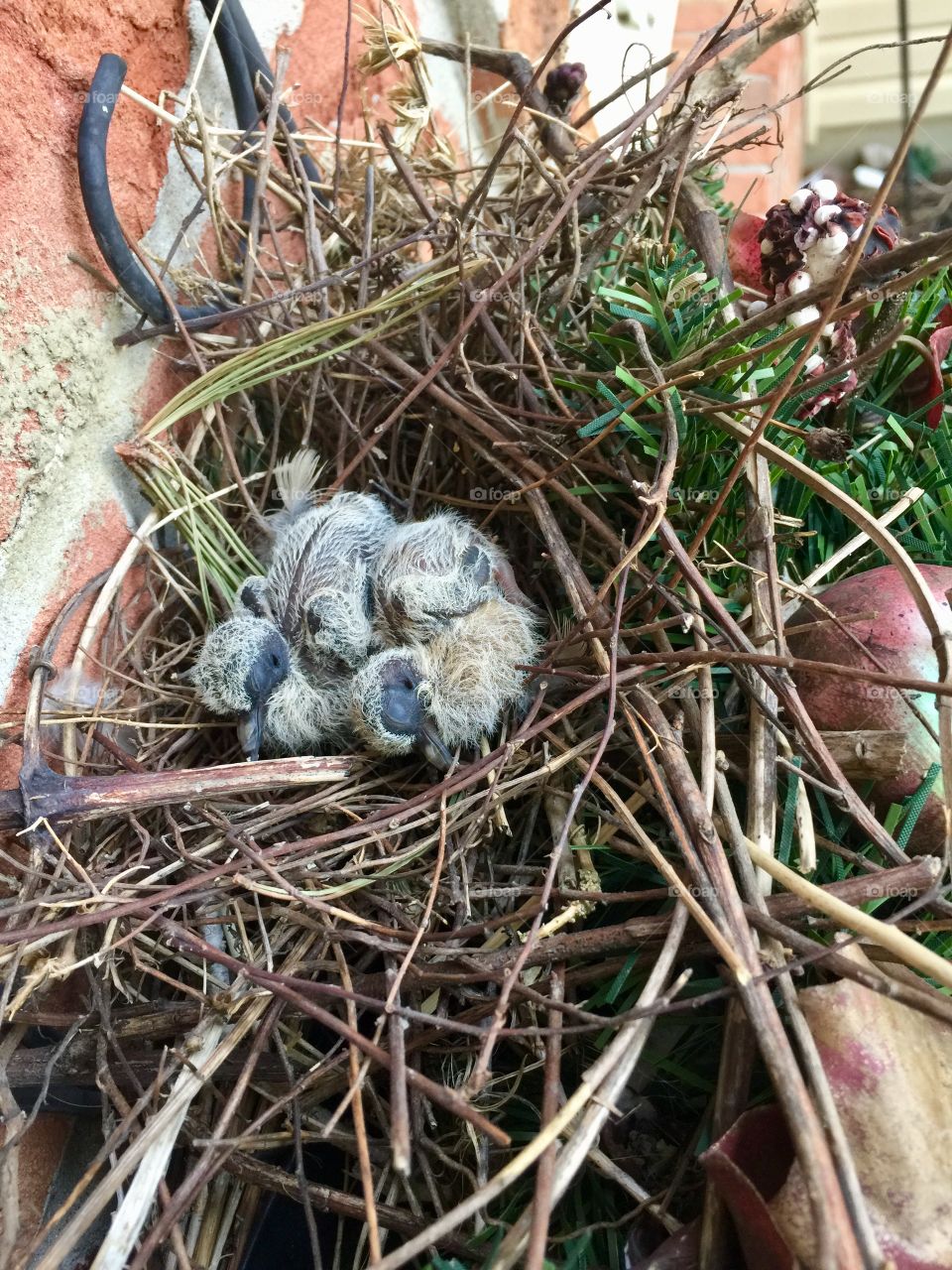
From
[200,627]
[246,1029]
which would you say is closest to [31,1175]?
[246,1029]

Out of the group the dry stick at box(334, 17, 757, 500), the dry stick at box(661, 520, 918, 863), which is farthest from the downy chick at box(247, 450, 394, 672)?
the dry stick at box(661, 520, 918, 863)

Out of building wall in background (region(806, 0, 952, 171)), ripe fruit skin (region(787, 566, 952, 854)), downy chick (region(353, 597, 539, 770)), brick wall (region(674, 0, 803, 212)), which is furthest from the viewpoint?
building wall in background (region(806, 0, 952, 171))

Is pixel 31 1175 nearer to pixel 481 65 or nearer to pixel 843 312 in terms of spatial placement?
pixel 843 312

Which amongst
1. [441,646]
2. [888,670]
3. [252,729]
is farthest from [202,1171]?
[888,670]

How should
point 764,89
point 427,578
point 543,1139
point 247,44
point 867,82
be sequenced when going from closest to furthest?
point 543,1139
point 427,578
point 247,44
point 764,89
point 867,82

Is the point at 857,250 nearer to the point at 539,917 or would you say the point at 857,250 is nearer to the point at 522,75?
the point at 539,917

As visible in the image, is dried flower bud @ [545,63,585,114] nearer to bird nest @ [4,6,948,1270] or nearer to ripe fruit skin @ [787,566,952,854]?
bird nest @ [4,6,948,1270]
